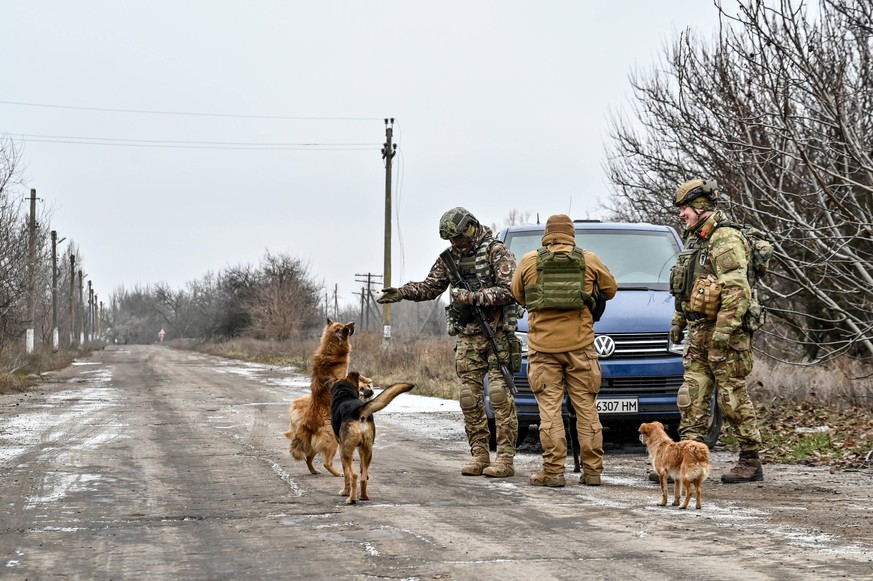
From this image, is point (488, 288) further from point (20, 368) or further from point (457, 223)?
point (20, 368)

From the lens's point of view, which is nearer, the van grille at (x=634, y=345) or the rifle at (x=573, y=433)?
the rifle at (x=573, y=433)

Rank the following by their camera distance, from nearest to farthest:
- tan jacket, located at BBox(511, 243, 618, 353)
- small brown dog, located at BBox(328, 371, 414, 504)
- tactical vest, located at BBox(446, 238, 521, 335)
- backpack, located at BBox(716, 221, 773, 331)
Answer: small brown dog, located at BBox(328, 371, 414, 504), backpack, located at BBox(716, 221, 773, 331), tan jacket, located at BBox(511, 243, 618, 353), tactical vest, located at BBox(446, 238, 521, 335)

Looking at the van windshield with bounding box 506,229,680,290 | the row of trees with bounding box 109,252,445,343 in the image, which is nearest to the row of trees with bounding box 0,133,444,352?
the row of trees with bounding box 109,252,445,343

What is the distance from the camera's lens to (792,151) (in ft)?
51.8

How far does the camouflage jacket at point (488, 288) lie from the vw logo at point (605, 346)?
4.66 ft

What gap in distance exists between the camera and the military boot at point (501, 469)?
8094 mm

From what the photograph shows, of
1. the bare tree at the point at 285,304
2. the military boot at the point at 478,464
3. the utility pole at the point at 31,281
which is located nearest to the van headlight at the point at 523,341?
the military boot at the point at 478,464

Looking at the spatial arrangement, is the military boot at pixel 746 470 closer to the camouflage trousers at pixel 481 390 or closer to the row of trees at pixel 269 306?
the camouflage trousers at pixel 481 390

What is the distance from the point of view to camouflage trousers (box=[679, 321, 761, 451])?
25.6ft

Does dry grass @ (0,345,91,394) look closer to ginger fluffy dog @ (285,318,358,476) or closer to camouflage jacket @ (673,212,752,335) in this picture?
ginger fluffy dog @ (285,318,358,476)

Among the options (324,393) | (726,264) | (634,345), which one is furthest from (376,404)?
(634,345)

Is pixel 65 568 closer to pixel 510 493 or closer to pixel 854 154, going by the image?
pixel 510 493

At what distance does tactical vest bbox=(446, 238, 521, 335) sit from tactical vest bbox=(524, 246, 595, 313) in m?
0.60

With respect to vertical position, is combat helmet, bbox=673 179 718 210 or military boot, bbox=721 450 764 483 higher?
combat helmet, bbox=673 179 718 210
